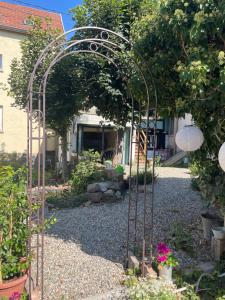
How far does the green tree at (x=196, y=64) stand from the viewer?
2.75 meters

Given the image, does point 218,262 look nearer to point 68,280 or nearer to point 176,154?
point 68,280

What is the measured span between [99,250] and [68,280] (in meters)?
0.93

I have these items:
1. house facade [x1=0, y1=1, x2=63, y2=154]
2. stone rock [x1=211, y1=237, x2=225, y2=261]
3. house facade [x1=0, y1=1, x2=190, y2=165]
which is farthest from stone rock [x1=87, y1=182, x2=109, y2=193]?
house facade [x1=0, y1=1, x2=63, y2=154]

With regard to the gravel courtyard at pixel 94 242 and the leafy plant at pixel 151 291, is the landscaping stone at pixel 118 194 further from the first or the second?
the leafy plant at pixel 151 291

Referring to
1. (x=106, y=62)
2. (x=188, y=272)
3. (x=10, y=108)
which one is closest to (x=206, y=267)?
(x=188, y=272)

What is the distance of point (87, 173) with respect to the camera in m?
8.57

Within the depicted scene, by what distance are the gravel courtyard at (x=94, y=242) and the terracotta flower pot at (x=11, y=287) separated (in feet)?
1.18

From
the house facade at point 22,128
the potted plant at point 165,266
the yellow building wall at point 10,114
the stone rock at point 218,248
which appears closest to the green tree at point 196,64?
the stone rock at point 218,248

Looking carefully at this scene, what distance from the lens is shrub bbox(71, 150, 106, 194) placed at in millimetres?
8310

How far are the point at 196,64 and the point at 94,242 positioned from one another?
3.32 metres

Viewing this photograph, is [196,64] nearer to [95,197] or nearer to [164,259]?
[164,259]

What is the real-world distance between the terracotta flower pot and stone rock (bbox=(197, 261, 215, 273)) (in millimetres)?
2267

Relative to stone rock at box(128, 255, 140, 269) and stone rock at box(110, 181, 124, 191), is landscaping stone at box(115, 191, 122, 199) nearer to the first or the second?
stone rock at box(110, 181, 124, 191)

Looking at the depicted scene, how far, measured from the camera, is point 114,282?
3385mm
